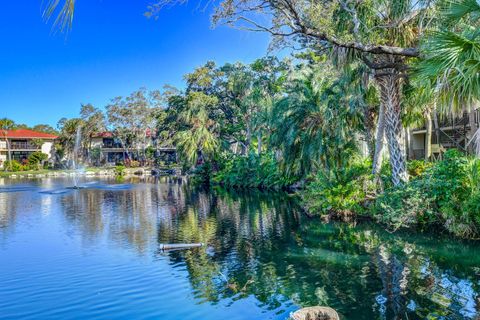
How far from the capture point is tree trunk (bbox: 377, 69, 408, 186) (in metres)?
17.5

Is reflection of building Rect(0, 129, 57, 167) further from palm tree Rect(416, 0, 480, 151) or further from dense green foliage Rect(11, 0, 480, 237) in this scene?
palm tree Rect(416, 0, 480, 151)

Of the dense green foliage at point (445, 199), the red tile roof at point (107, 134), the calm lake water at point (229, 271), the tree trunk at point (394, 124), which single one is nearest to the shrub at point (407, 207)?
the dense green foliage at point (445, 199)

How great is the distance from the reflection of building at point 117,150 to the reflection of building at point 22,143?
845 centimetres

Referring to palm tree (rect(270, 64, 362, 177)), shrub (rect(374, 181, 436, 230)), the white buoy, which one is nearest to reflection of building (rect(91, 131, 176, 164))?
palm tree (rect(270, 64, 362, 177))

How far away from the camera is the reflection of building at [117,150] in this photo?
3122 inches

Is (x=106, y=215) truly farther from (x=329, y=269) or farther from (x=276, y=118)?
(x=329, y=269)

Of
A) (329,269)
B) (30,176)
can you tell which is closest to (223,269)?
(329,269)

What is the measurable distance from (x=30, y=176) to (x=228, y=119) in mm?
30830

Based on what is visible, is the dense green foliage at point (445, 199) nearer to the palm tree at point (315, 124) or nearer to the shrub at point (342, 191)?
the shrub at point (342, 191)

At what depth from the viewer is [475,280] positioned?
1048 cm

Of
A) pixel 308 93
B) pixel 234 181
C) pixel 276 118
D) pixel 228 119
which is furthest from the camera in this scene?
pixel 228 119

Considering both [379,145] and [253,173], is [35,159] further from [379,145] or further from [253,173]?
[379,145]

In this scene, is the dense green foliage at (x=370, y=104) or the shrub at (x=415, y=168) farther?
the shrub at (x=415, y=168)

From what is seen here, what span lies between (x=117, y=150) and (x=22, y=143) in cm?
1687
